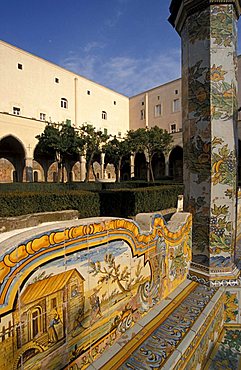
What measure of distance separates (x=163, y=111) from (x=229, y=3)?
3226 centimetres

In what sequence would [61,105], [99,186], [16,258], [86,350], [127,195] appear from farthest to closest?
[61,105]
[99,186]
[127,195]
[86,350]
[16,258]

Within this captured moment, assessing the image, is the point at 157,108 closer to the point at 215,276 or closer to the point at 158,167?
the point at 158,167

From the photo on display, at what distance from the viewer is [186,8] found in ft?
10.4

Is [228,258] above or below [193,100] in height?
below

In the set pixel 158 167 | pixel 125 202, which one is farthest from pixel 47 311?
pixel 158 167

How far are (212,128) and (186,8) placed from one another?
1728 mm

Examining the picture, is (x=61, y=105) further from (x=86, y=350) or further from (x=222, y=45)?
(x=86, y=350)

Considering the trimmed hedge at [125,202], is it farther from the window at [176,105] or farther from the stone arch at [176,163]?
the window at [176,105]

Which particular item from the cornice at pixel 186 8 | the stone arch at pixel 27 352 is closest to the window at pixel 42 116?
the cornice at pixel 186 8

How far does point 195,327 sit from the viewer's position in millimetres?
2127

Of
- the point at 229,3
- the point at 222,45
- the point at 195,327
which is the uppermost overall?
the point at 229,3

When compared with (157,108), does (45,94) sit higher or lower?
lower

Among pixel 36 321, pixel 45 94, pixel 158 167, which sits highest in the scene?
pixel 45 94

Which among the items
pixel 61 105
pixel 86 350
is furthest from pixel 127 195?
pixel 61 105
